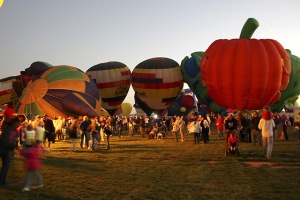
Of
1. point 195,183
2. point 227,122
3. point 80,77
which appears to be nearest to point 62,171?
point 195,183

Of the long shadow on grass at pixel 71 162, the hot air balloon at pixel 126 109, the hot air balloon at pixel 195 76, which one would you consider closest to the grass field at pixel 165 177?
the long shadow on grass at pixel 71 162

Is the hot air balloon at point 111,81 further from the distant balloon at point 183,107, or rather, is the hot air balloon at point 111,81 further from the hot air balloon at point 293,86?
the hot air balloon at point 293,86

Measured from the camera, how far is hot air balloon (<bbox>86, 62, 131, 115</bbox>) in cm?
3916

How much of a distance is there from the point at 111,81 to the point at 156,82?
17.9 ft

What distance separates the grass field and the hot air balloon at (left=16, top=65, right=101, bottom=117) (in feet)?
46.0

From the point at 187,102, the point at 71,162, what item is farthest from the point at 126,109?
the point at 71,162

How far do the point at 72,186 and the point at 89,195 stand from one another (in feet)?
3.43

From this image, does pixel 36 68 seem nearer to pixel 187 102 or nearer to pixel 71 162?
pixel 71 162

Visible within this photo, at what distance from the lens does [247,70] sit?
20.5 meters

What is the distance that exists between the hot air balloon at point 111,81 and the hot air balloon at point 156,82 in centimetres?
186

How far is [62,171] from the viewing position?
10.8 metres

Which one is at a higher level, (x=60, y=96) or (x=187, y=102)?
(x=187, y=102)

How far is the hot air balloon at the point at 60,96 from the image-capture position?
91.3 ft

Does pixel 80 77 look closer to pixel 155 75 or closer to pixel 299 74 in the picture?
pixel 155 75
